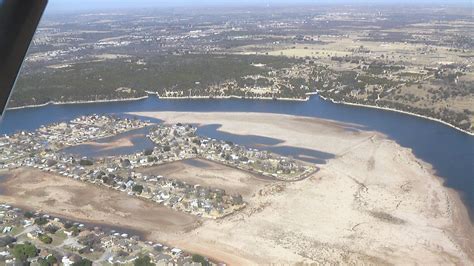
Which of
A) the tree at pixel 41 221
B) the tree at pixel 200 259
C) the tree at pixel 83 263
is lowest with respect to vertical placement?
the tree at pixel 200 259

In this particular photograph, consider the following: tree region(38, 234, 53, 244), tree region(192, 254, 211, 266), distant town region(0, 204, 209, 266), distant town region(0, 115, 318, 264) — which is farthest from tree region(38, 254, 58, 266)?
tree region(192, 254, 211, 266)

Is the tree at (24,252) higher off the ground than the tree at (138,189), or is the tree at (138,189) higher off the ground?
the tree at (24,252)

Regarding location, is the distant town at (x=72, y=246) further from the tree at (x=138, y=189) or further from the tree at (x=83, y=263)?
the tree at (x=138, y=189)

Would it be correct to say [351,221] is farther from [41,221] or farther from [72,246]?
[41,221]

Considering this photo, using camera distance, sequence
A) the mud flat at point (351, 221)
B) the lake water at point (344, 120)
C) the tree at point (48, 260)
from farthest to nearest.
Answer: the lake water at point (344, 120) → the mud flat at point (351, 221) → the tree at point (48, 260)

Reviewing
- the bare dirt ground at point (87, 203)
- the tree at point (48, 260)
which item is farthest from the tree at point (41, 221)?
the tree at point (48, 260)

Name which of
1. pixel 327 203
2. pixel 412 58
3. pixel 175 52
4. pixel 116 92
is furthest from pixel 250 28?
pixel 327 203

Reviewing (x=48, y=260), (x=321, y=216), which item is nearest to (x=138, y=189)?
(x=48, y=260)
